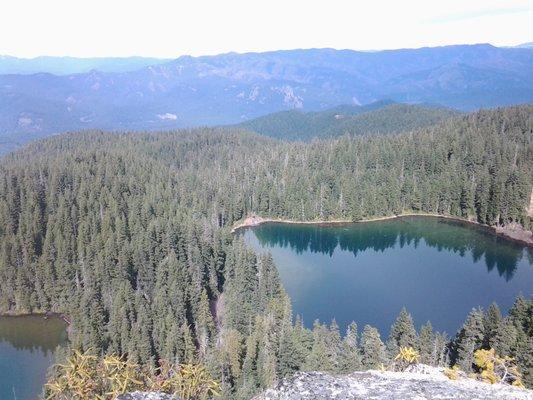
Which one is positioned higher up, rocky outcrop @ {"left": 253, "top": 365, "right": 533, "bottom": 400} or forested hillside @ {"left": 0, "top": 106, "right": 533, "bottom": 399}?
rocky outcrop @ {"left": 253, "top": 365, "right": 533, "bottom": 400}

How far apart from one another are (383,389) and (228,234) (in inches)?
3368

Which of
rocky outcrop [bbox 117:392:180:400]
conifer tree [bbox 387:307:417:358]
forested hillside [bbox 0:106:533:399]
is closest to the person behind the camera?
rocky outcrop [bbox 117:392:180:400]

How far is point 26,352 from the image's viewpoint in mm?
73188

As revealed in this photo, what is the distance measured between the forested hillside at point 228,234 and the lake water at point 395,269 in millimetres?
7006

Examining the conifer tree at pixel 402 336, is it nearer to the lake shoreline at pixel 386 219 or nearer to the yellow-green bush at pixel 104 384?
the yellow-green bush at pixel 104 384

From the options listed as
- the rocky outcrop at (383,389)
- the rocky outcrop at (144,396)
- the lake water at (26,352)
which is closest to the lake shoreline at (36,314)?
the lake water at (26,352)

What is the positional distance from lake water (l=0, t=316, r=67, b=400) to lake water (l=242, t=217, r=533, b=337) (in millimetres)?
40233

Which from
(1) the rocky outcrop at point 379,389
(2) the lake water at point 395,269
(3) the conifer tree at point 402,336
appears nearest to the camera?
(1) the rocky outcrop at point 379,389

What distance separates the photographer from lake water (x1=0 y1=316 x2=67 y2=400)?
62250 millimetres

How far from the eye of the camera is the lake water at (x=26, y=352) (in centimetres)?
6225

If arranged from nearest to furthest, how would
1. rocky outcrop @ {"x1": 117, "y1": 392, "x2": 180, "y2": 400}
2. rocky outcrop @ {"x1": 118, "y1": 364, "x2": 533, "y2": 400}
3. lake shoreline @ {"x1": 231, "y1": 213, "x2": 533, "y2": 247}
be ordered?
rocky outcrop @ {"x1": 117, "y1": 392, "x2": 180, "y2": 400} < rocky outcrop @ {"x1": 118, "y1": 364, "x2": 533, "y2": 400} < lake shoreline @ {"x1": 231, "y1": 213, "x2": 533, "y2": 247}

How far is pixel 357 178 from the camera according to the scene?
14975 centimetres

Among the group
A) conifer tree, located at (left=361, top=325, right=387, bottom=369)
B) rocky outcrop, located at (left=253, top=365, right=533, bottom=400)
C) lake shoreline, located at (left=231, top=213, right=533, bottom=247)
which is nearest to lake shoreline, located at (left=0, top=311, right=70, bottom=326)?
conifer tree, located at (left=361, top=325, right=387, bottom=369)

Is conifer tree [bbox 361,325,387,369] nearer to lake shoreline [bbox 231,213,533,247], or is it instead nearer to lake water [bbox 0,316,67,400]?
lake water [bbox 0,316,67,400]
